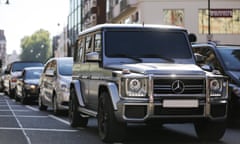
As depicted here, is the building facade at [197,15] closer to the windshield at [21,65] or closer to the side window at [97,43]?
the windshield at [21,65]

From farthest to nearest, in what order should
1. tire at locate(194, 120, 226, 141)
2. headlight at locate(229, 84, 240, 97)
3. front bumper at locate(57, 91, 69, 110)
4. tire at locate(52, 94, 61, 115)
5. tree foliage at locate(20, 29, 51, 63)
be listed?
1. tree foliage at locate(20, 29, 51, 63)
2. tire at locate(52, 94, 61, 115)
3. front bumper at locate(57, 91, 69, 110)
4. headlight at locate(229, 84, 240, 97)
5. tire at locate(194, 120, 226, 141)

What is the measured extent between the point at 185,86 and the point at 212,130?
118 cm

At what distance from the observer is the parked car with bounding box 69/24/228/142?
9.13 m

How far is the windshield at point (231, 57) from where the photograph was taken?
513 inches

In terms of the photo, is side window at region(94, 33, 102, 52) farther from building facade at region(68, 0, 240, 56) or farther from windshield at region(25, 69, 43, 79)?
building facade at region(68, 0, 240, 56)

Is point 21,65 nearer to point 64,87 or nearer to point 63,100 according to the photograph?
point 64,87

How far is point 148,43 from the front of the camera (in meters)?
10.8

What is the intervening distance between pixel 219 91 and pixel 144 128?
356 centimetres

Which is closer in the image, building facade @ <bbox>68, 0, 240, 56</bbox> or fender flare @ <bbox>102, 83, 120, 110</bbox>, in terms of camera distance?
fender flare @ <bbox>102, 83, 120, 110</bbox>

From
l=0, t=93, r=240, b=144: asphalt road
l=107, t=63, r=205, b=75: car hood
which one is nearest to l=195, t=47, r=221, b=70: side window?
l=0, t=93, r=240, b=144: asphalt road

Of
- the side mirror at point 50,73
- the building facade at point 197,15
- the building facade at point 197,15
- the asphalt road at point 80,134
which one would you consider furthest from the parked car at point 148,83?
the building facade at point 197,15

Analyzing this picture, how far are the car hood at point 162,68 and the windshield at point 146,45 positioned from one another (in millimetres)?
657

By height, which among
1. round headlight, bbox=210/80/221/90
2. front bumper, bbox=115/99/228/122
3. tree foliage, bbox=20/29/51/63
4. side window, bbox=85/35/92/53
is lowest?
front bumper, bbox=115/99/228/122

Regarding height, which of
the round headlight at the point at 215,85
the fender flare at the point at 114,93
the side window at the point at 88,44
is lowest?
the fender flare at the point at 114,93
